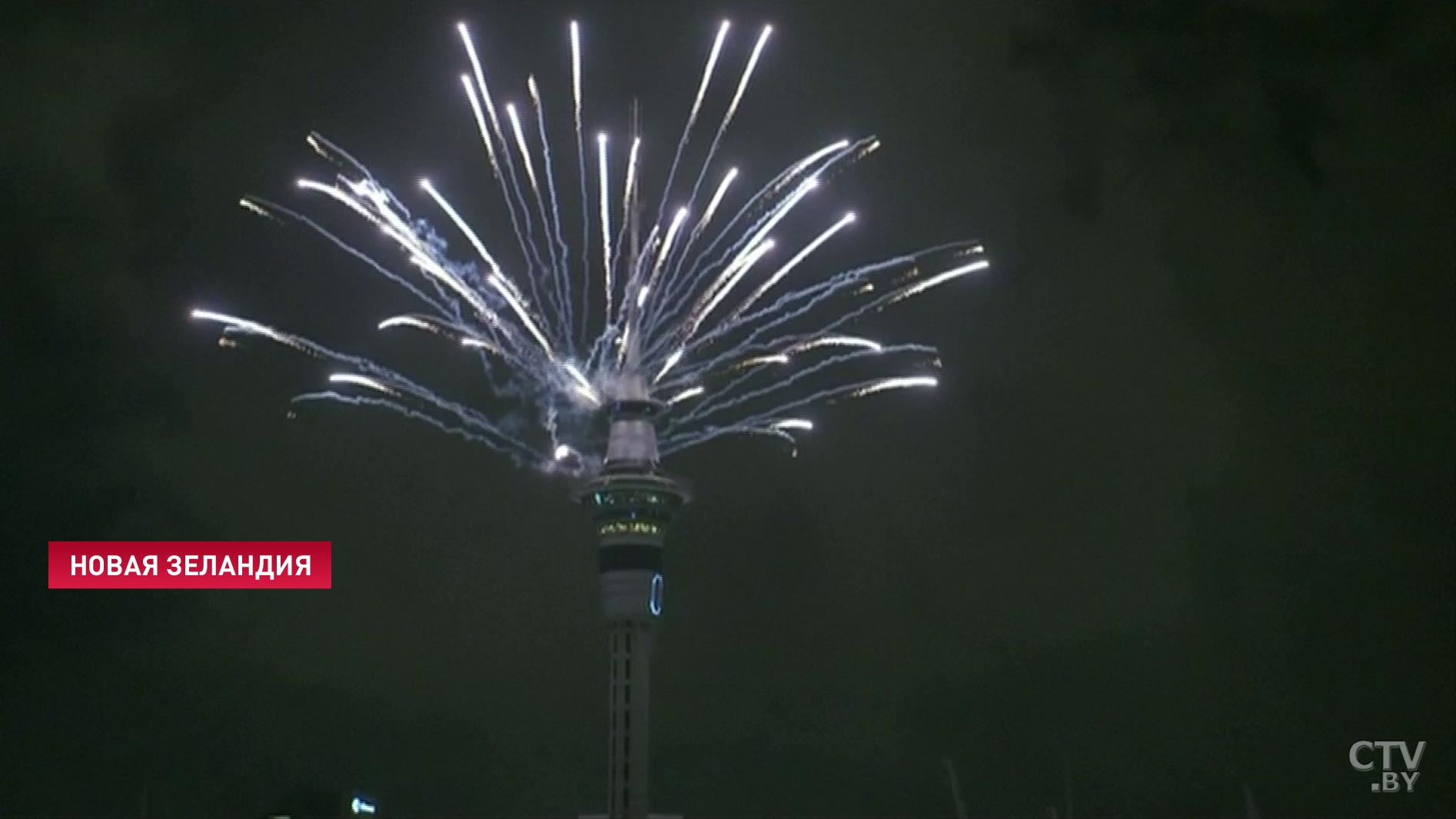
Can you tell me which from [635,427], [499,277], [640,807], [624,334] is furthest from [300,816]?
[499,277]

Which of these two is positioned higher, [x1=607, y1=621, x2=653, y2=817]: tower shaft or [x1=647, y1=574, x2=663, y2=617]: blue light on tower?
[x1=647, y1=574, x2=663, y2=617]: blue light on tower

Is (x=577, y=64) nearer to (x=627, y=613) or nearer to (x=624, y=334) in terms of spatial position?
(x=624, y=334)

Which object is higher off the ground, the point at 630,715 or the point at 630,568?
the point at 630,568

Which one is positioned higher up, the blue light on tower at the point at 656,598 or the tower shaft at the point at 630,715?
the blue light on tower at the point at 656,598
